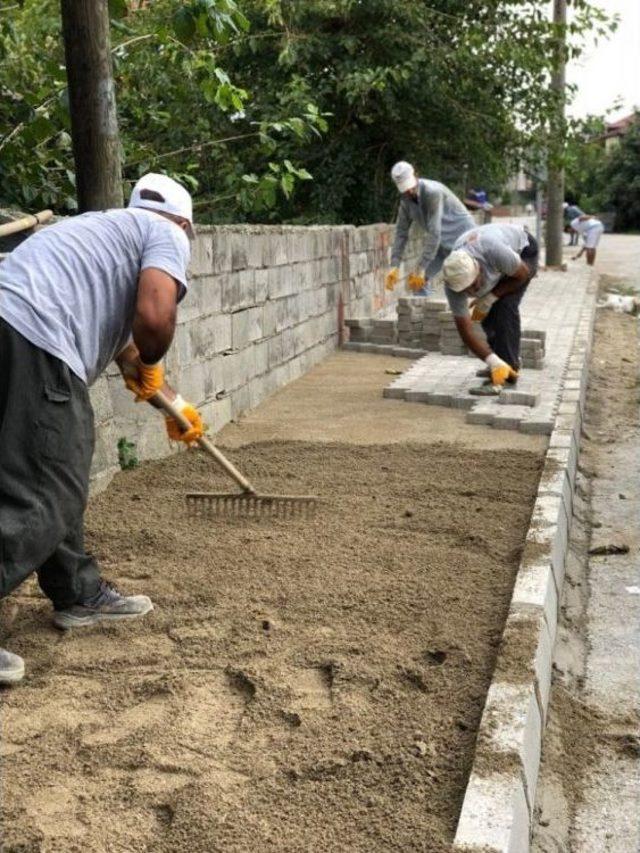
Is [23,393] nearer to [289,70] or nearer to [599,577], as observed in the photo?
[599,577]

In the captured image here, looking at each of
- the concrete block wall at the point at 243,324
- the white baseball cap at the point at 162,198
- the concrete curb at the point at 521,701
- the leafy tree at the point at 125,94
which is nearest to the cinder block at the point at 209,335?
the concrete block wall at the point at 243,324

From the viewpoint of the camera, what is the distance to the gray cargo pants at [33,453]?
3.03 metres

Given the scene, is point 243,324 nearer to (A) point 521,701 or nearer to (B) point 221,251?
(B) point 221,251

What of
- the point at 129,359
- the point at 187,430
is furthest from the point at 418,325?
the point at 129,359

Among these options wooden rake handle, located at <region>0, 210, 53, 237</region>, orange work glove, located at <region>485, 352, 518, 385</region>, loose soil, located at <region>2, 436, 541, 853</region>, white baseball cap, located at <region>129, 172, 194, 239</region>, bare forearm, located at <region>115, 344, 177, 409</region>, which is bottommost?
loose soil, located at <region>2, 436, 541, 853</region>

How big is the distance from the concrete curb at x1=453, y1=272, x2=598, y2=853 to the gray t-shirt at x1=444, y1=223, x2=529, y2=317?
8.16 feet

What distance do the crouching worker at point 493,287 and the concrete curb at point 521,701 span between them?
2455mm

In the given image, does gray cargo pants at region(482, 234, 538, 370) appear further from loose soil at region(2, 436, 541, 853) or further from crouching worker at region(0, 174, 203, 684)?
crouching worker at region(0, 174, 203, 684)

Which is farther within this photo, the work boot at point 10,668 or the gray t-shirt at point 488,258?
the gray t-shirt at point 488,258

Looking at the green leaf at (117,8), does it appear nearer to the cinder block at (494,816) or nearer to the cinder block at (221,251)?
the cinder block at (221,251)

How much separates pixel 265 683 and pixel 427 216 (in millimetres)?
7717

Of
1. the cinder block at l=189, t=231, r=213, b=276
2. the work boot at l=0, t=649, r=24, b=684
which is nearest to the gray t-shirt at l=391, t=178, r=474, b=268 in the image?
the cinder block at l=189, t=231, r=213, b=276

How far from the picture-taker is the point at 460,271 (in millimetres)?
7414

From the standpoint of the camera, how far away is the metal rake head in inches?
191
